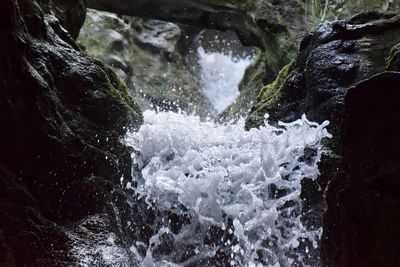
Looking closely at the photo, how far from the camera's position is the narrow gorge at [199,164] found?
303 centimetres

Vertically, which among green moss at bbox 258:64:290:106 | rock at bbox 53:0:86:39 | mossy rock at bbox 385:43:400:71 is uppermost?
rock at bbox 53:0:86:39

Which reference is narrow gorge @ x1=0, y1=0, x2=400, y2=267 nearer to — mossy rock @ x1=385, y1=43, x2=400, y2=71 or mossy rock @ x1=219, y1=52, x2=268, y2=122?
mossy rock @ x1=385, y1=43, x2=400, y2=71

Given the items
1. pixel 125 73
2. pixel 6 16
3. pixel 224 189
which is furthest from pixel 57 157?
pixel 125 73

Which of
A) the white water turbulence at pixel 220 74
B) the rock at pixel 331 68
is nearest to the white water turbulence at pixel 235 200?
the rock at pixel 331 68

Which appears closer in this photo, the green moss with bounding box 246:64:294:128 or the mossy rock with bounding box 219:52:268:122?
the green moss with bounding box 246:64:294:128

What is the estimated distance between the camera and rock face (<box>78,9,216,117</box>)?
13.4 m

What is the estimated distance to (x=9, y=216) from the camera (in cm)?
306

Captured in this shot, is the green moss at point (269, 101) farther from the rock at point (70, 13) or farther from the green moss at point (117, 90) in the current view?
the rock at point (70, 13)

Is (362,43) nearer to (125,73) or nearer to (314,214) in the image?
(314,214)

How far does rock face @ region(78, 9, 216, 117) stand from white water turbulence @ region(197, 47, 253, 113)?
5.07 ft

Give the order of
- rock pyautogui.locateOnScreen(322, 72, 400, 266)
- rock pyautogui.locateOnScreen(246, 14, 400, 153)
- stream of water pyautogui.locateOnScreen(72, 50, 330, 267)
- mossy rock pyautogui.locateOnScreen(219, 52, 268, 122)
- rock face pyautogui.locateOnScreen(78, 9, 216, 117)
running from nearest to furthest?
rock pyautogui.locateOnScreen(322, 72, 400, 266)
stream of water pyautogui.locateOnScreen(72, 50, 330, 267)
rock pyautogui.locateOnScreen(246, 14, 400, 153)
mossy rock pyautogui.locateOnScreen(219, 52, 268, 122)
rock face pyautogui.locateOnScreen(78, 9, 216, 117)

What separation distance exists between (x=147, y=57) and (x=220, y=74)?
16.9ft

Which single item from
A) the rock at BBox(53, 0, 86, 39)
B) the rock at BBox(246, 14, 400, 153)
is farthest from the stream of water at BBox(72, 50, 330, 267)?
the rock at BBox(53, 0, 86, 39)

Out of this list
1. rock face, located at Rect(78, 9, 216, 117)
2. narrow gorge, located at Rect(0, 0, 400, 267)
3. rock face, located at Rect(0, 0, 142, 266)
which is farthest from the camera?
rock face, located at Rect(78, 9, 216, 117)
